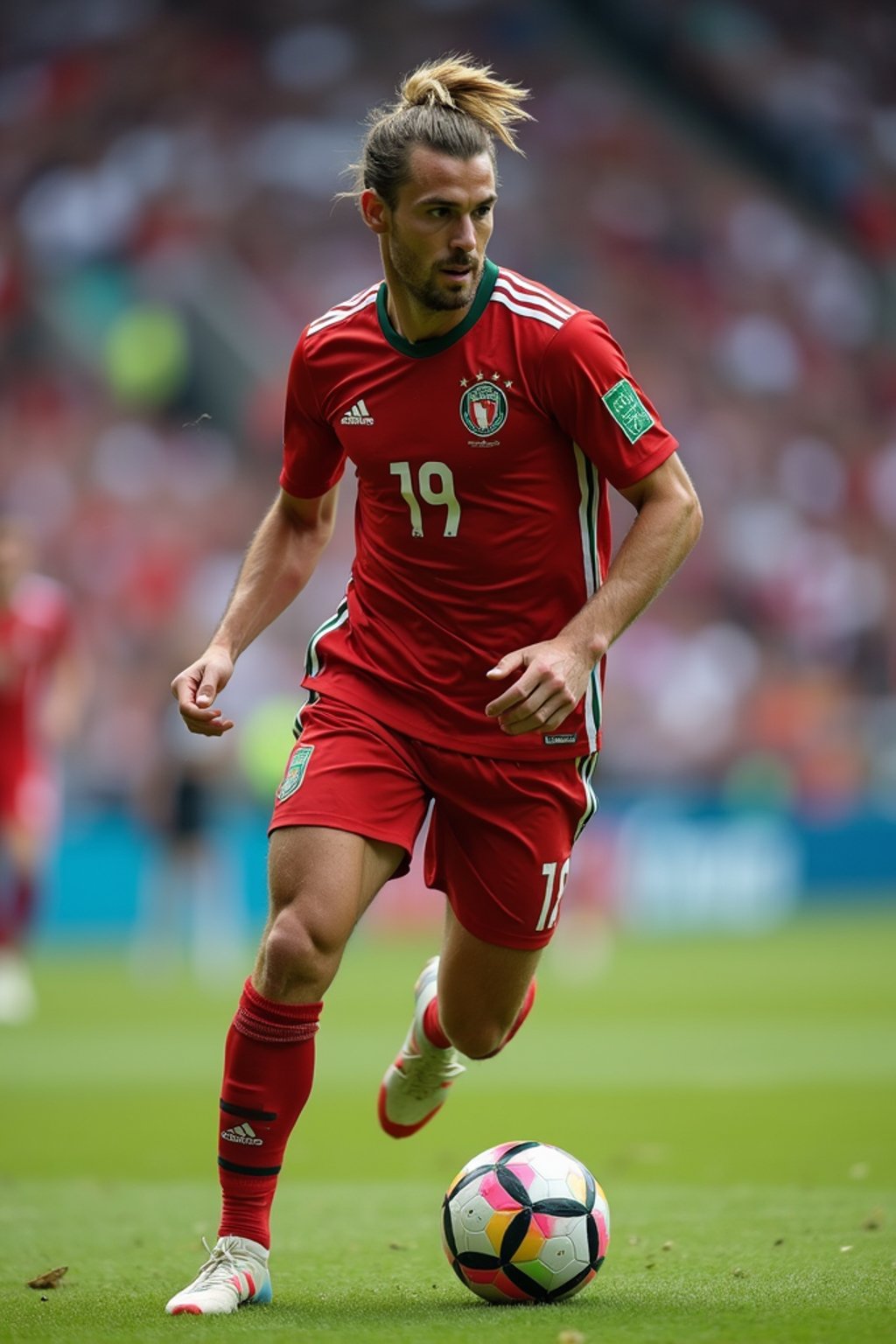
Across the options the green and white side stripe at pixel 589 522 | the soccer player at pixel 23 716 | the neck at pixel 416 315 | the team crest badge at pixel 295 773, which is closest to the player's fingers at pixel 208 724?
the team crest badge at pixel 295 773

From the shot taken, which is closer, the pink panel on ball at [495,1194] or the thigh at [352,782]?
the pink panel on ball at [495,1194]

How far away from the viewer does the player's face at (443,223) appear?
14.9ft

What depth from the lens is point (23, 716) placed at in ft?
41.5

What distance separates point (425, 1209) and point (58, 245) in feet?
61.0

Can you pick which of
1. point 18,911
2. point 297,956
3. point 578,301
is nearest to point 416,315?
point 297,956

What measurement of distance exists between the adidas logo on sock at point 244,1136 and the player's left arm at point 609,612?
1.11m

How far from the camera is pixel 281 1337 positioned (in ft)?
12.6

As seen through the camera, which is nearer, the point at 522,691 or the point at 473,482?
the point at 522,691

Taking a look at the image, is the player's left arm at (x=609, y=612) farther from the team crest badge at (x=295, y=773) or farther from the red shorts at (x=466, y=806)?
the team crest badge at (x=295, y=773)

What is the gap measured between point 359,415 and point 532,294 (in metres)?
0.53

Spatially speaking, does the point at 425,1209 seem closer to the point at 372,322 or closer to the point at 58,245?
the point at 372,322

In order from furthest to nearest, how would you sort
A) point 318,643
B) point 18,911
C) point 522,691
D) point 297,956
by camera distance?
1. point 18,911
2. point 318,643
3. point 297,956
4. point 522,691

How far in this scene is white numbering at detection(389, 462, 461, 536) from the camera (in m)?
4.74

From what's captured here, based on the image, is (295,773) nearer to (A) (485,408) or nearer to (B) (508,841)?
(B) (508,841)
